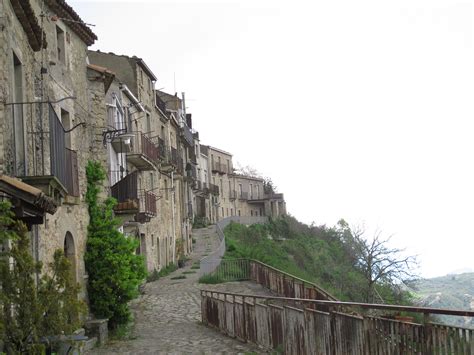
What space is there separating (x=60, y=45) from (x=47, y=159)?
4.39 m

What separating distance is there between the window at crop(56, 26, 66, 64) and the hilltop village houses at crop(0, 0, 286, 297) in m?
0.02

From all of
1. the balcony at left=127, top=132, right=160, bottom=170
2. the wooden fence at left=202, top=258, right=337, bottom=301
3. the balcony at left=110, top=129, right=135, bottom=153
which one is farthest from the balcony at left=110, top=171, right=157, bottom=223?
the wooden fence at left=202, top=258, right=337, bottom=301

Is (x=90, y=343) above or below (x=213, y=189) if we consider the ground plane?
below

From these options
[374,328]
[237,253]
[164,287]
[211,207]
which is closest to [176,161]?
[237,253]

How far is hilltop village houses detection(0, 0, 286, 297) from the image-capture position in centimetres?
991

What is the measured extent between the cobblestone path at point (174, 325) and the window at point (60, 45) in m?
6.81

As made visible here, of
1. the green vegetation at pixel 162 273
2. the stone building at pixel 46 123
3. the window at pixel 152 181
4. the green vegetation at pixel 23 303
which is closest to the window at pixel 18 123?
the stone building at pixel 46 123

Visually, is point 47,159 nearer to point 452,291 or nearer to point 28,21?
point 28,21

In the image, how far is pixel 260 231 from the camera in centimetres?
Answer: 5828

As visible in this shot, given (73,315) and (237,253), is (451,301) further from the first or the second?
(73,315)

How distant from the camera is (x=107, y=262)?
1647cm

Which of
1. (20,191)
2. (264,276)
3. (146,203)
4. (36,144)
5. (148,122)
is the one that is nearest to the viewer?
(20,191)

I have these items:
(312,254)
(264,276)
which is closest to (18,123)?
(264,276)

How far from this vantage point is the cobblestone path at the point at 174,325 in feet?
47.1
